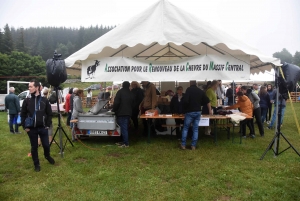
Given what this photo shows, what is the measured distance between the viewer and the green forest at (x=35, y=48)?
40.0 metres

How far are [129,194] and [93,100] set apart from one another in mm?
19822

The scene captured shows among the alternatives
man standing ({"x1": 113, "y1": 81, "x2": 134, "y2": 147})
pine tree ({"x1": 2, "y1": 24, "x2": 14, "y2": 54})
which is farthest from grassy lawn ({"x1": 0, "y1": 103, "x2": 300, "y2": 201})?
pine tree ({"x1": 2, "y1": 24, "x2": 14, "y2": 54})

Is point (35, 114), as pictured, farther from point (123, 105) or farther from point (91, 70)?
point (123, 105)

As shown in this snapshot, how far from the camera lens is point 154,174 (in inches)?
185

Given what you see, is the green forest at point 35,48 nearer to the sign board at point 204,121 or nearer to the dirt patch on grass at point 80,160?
the dirt patch on grass at point 80,160

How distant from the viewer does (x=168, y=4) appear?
594 centimetres

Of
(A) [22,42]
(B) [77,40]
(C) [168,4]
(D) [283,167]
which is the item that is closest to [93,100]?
(C) [168,4]

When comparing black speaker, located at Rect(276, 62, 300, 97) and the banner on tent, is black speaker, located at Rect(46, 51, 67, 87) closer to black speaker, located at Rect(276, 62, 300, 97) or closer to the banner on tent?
the banner on tent

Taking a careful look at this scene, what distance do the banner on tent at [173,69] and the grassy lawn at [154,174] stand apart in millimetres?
1858

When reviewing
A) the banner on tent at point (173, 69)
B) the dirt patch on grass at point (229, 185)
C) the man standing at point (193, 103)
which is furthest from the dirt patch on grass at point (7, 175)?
the dirt patch on grass at point (229, 185)

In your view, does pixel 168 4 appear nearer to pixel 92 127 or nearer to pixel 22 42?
pixel 92 127

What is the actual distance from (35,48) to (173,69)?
102540 mm

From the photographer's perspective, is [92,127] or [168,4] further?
[92,127]

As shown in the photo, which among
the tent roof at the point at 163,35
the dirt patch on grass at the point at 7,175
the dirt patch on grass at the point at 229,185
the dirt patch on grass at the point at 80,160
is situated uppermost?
the tent roof at the point at 163,35
